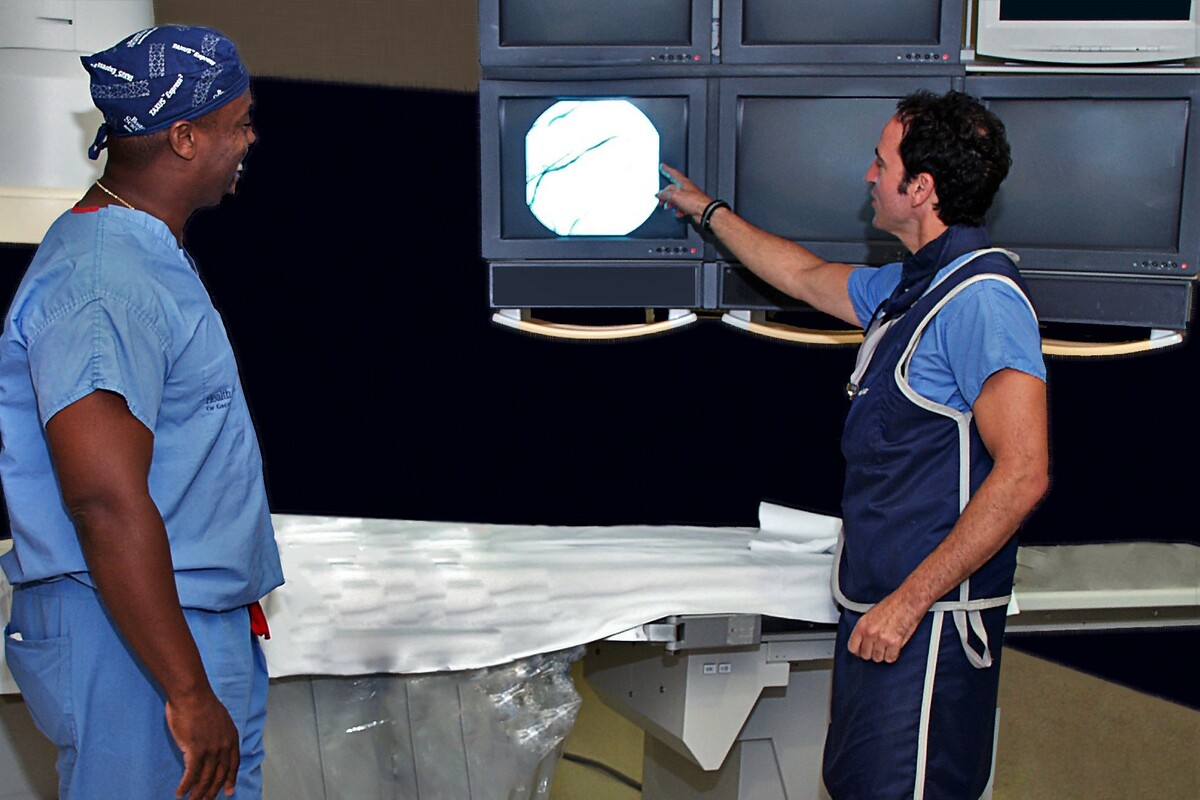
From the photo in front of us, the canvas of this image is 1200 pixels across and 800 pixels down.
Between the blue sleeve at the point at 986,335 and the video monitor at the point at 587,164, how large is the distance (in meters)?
0.77

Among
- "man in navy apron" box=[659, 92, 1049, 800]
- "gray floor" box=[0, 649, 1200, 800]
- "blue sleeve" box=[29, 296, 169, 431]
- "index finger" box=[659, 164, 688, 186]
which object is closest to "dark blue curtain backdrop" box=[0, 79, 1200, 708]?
"gray floor" box=[0, 649, 1200, 800]

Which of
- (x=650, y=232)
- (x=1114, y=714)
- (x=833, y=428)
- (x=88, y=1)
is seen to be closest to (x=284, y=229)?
(x=88, y=1)

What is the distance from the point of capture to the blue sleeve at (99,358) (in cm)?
107

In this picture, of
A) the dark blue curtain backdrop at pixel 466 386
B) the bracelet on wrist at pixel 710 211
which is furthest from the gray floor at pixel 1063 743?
the bracelet on wrist at pixel 710 211

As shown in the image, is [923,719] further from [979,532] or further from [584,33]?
[584,33]

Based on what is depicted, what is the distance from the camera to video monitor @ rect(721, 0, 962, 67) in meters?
2.14

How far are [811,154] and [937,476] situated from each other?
84 cm

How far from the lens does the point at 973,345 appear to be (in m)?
1.51

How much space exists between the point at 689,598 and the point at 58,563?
0.95m

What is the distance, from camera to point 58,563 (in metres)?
1.16

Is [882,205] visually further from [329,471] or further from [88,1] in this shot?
[329,471]

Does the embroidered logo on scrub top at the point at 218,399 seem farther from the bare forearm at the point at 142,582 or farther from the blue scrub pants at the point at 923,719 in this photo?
the blue scrub pants at the point at 923,719

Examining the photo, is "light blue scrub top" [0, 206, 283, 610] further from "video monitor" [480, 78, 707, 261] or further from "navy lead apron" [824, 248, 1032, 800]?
"video monitor" [480, 78, 707, 261]

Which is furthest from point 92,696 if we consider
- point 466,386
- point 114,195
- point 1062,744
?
point 1062,744
